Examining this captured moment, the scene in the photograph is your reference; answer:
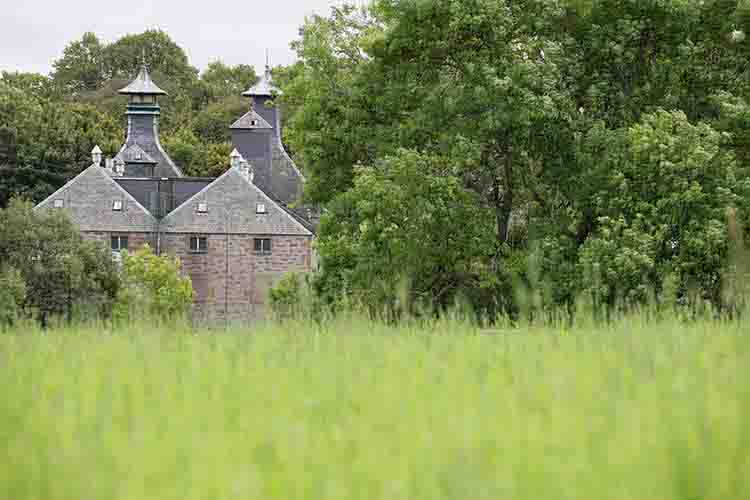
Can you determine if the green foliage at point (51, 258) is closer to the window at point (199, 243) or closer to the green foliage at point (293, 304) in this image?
the window at point (199, 243)

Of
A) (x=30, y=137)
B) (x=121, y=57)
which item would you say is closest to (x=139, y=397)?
(x=30, y=137)

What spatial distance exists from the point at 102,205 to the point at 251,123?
66.2 ft

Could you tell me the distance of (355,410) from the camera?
4.96m

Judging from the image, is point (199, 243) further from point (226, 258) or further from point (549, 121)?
point (549, 121)

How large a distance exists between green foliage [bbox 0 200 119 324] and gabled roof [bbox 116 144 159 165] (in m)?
31.1

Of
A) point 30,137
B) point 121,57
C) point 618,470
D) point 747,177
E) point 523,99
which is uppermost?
point 121,57

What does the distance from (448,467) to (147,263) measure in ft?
202

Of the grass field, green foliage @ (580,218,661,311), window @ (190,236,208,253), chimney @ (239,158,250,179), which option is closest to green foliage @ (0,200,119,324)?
window @ (190,236,208,253)

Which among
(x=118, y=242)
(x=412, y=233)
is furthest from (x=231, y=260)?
(x=412, y=233)

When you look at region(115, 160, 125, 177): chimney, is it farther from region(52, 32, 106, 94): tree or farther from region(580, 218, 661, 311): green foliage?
region(580, 218, 661, 311): green foliage

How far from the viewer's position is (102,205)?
3051 inches

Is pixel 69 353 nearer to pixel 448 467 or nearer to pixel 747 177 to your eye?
pixel 448 467

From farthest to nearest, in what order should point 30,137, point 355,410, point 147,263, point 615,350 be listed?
point 30,137 → point 147,263 → point 615,350 → point 355,410

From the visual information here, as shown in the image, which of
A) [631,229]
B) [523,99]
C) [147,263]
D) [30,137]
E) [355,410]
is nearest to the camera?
[355,410]
